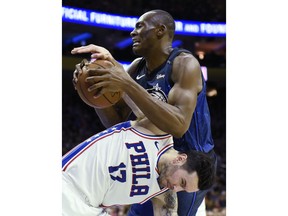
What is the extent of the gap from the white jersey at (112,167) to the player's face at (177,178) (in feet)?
0.16

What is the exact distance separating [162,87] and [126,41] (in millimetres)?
10203

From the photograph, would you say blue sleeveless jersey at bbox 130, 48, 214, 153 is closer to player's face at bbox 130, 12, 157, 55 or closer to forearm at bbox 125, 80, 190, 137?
player's face at bbox 130, 12, 157, 55

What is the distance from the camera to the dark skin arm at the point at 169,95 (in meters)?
2.28

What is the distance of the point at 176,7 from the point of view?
490 inches

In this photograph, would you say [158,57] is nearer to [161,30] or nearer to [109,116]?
[161,30]

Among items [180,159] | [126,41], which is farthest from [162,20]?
[126,41]

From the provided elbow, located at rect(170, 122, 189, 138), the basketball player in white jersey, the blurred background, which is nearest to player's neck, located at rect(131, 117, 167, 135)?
the basketball player in white jersey

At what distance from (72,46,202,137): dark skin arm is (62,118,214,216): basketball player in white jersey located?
0.52 ft

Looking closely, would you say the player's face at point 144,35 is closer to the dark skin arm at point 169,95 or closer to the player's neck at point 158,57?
the player's neck at point 158,57

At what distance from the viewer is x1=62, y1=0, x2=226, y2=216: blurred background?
11.1 metres

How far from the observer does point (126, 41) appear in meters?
12.7
